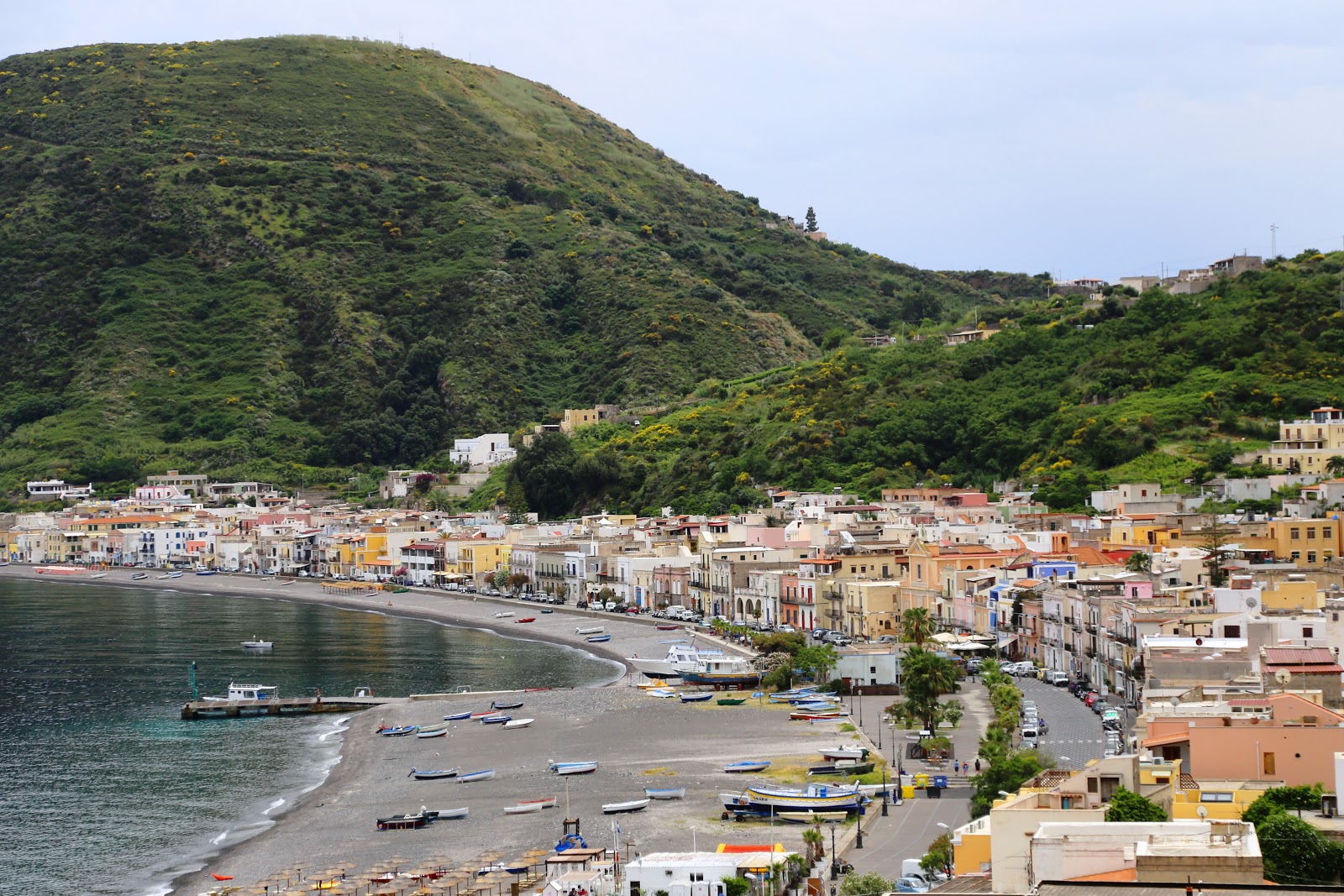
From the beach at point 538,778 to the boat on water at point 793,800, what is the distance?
27.6 inches

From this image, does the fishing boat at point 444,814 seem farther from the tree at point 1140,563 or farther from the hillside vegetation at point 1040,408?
the hillside vegetation at point 1040,408

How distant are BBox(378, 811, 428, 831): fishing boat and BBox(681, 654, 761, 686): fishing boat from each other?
23653 mm

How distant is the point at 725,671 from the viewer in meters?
67.5

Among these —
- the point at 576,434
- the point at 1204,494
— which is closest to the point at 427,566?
the point at 576,434

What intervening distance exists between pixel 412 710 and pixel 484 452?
94.6 m

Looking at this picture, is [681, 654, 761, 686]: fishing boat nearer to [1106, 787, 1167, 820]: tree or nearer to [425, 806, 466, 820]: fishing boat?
[425, 806, 466, 820]: fishing boat

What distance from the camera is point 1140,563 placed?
211 ft

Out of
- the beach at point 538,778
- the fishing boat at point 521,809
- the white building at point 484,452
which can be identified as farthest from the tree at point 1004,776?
the white building at point 484,452

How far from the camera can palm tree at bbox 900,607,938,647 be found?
215 feet

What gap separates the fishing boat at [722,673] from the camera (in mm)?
66562

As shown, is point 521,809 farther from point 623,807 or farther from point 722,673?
point 722,673

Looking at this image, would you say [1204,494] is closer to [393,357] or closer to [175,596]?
[175,596]

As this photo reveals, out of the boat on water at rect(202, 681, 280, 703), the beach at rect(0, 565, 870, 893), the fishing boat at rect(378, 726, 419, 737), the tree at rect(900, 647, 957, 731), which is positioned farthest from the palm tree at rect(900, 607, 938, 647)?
the boat on water at rect(202, 681, 280, 703)

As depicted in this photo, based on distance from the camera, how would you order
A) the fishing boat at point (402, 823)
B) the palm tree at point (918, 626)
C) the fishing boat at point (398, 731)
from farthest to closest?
1. the palm tree at point (918, 626)
2. the fishing boat at point (398, 731)
3. the fishing boat at point (402, 823)
